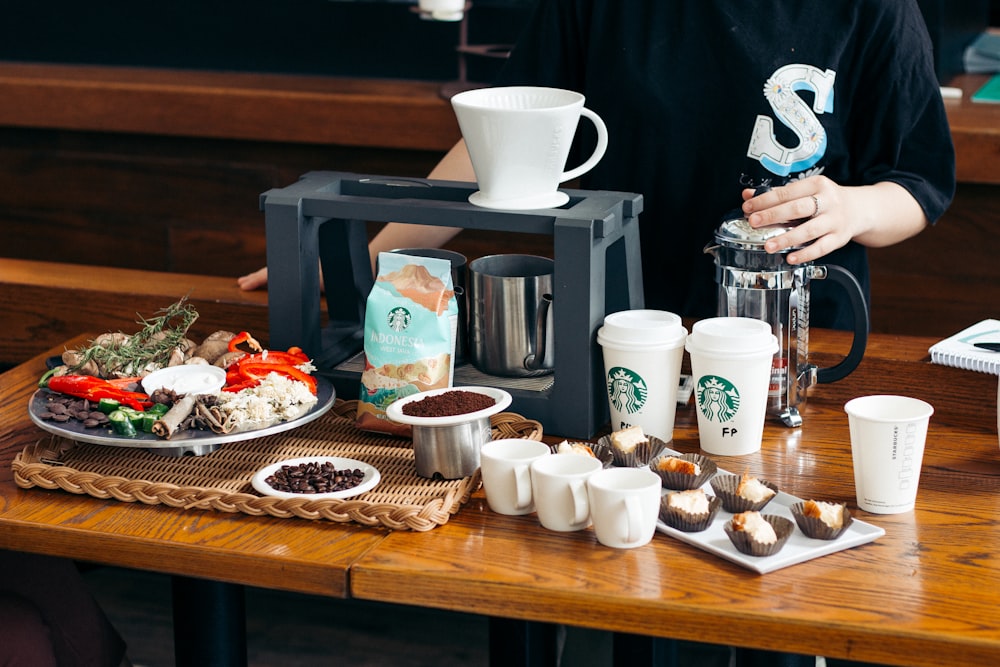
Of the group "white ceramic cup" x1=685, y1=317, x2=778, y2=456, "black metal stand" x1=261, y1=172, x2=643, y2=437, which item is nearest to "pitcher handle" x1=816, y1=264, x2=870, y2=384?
"white ceramic cup" x1=685, y1=317, x2=778, y2=456

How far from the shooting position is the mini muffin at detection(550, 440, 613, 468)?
1239mm

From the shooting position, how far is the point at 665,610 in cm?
103

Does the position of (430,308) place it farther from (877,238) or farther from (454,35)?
(454,35)

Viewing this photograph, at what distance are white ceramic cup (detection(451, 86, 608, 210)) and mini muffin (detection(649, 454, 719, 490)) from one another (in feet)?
1.16

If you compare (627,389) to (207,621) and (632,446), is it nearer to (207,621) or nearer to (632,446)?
(632,446)

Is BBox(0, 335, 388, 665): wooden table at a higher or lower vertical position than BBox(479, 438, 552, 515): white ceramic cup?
lower

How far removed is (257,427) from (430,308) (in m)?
0.24

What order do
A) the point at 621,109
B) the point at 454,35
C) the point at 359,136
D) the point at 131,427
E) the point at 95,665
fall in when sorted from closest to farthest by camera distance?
1. the point at 131,427
2. the point at 95,665
3. the point at 621,109
4. the point at 359,136
5. the point at 454,35

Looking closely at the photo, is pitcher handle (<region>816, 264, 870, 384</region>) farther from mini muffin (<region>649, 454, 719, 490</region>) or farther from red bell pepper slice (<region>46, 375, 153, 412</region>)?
red bell pepper slice (<region>46, 375, 153, 412</region>)

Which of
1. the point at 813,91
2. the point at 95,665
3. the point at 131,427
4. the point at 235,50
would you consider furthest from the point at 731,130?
the point at 235,50

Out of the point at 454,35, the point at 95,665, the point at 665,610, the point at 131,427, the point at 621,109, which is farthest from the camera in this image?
the point at 454,35

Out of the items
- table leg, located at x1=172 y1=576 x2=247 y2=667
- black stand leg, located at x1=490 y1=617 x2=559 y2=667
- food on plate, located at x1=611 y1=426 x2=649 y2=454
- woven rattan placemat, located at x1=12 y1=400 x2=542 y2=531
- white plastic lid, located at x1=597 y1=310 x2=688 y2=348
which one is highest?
white plastic lid, located at x1=597 y1=310 x2=688 y2=348

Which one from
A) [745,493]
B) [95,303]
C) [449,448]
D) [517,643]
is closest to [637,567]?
[745,493]

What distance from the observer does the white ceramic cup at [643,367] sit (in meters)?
1.35
